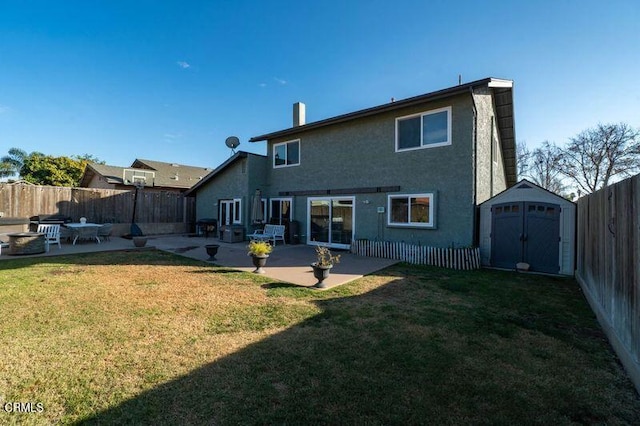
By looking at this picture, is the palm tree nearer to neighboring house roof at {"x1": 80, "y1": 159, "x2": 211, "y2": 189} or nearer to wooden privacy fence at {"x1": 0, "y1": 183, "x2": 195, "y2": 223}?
neighboring house roof at {"x1": 80, "y1": 159, "x2": 211, "y2": 189}

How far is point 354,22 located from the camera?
12.0 meters

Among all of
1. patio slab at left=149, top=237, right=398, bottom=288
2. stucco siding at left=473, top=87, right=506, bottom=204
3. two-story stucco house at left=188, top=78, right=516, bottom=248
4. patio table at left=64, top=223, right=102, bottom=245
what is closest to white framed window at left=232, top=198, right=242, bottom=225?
two-story stucco house at left=188, top=78, right=516, bottom=248

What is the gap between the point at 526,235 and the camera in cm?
927

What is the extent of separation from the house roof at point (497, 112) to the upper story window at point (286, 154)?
0.54m

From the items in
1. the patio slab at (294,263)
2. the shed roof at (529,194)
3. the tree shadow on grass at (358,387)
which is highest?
the shed roof at (529,194)

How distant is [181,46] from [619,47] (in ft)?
59.7

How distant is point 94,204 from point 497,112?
2131 cm

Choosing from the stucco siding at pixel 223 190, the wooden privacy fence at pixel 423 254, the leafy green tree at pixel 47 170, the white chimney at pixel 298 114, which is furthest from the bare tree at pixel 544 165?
the leafy green tree at pixel 47 170

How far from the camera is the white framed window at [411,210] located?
10805 millimetres

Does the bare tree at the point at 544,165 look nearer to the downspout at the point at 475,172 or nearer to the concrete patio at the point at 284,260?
the downspout at the point at 475,172

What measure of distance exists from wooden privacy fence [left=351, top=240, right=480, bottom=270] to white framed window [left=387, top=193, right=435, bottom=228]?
35.9 inches

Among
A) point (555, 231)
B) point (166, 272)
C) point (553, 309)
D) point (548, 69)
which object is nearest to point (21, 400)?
point (166, 272)

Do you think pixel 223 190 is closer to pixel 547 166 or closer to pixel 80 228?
pixel 80 228

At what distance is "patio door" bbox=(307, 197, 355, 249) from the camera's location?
13102 mm
